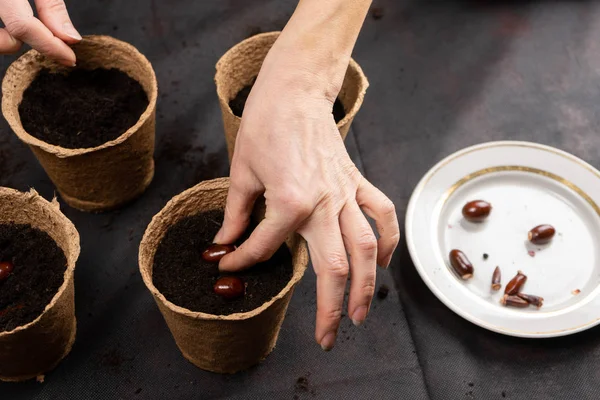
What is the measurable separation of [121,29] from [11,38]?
23.2 inches

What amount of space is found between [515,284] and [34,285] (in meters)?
1.09

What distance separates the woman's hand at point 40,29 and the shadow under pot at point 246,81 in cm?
36

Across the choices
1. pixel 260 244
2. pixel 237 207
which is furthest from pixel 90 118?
pixel 260 244

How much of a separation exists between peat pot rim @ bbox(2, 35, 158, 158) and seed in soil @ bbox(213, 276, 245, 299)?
0.42 m

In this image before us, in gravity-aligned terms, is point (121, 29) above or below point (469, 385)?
above

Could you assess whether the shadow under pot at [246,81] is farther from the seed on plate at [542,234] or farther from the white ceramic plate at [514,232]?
the seed on plate at [542,234]

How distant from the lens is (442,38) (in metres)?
2.00

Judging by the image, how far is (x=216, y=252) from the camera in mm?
1306

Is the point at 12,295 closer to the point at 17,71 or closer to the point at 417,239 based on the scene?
the point at 17,71

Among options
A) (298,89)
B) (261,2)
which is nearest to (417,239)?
(298,89)

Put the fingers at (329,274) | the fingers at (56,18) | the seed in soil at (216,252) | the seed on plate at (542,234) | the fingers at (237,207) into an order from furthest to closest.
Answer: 1. the seed on plate at (542,234)
2. the fingers at (56,18)
3. the seed in soil at (216,252)
4. the fingers at (237,207)
5. the fingers at (329,274)

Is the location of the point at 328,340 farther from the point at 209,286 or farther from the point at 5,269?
the point at 5,269

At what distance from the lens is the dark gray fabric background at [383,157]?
4.58ft

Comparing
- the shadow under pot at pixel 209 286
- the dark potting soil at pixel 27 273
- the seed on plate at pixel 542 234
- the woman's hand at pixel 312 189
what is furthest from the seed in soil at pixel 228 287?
the seed on plate at pixel 542 234
